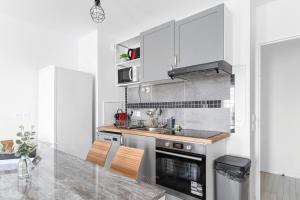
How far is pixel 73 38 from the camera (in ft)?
11.0

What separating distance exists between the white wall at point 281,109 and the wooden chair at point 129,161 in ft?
9.71

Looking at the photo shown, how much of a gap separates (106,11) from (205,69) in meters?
1.60

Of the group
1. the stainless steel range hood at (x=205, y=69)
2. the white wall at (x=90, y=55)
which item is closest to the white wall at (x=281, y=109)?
the stainless steel range hood at (x=205, y=69)

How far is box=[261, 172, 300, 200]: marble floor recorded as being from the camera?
235cm

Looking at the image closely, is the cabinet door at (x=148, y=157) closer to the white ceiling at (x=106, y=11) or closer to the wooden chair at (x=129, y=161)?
the wooden chair at (x=129, y=161)

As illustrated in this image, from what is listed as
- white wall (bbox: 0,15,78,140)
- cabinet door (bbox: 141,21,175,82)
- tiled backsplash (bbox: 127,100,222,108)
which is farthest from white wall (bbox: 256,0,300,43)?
white wall (bbox: 0,15,78,140)

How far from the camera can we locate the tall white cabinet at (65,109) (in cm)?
250

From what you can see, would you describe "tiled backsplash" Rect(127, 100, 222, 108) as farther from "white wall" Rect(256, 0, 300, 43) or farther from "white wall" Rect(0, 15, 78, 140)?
"white wall" Rect(0, 15, 78, 140)

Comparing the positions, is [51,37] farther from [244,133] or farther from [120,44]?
[244,133]

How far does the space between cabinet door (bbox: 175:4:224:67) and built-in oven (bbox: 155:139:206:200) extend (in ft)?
3.21

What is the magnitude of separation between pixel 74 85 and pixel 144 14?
1.48 m

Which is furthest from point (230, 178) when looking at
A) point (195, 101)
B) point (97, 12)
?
point (97, 12)

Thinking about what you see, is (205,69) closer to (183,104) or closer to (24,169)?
(183,104)

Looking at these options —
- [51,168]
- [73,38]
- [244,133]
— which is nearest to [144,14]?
[73,38]
